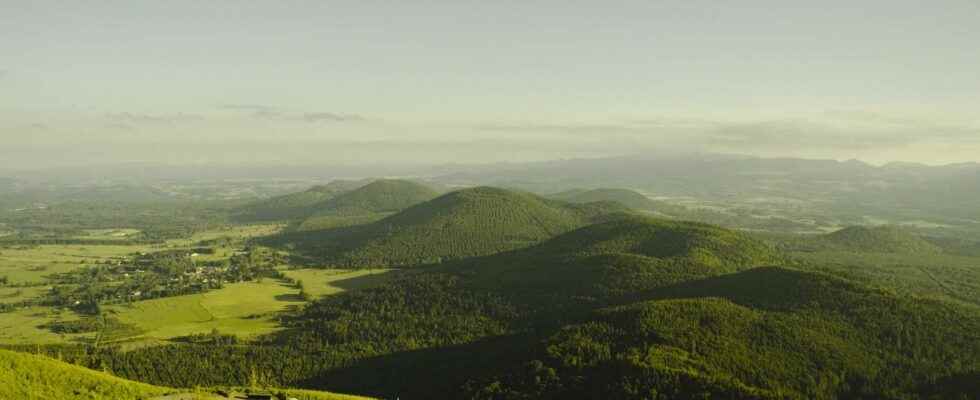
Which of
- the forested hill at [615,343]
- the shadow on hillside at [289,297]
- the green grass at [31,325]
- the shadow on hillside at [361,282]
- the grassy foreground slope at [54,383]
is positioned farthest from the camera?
the shadow on hillside at [361,282]

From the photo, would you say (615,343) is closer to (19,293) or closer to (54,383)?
(54,383)

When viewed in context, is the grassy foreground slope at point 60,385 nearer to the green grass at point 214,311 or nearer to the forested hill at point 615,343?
the forested hill at point 615,343

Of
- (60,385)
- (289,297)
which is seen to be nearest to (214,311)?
(289,297)

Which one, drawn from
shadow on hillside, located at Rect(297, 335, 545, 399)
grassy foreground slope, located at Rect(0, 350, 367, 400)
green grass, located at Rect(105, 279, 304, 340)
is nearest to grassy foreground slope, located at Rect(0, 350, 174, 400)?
grassy foreground slope, located at Rect(0, 350, 367, 400)

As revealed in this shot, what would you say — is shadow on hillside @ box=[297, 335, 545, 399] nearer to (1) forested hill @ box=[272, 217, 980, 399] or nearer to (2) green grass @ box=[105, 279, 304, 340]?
(1) forested hill @ box=[272, 217, 980, 399]

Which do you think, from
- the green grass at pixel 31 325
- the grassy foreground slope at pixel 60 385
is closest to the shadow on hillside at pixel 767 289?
the grassy foreground slope at pixel 60 385

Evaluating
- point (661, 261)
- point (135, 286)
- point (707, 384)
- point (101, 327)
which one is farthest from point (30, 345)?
point (661, 261)

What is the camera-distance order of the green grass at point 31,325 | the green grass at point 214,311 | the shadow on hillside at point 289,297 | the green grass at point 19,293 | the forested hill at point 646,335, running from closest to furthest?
the forested hill at point 646,335, the green grass at point 31,325, the green grass at point 214,311, the shadow on hillside at point 289,297, the green grass at point 19,293
